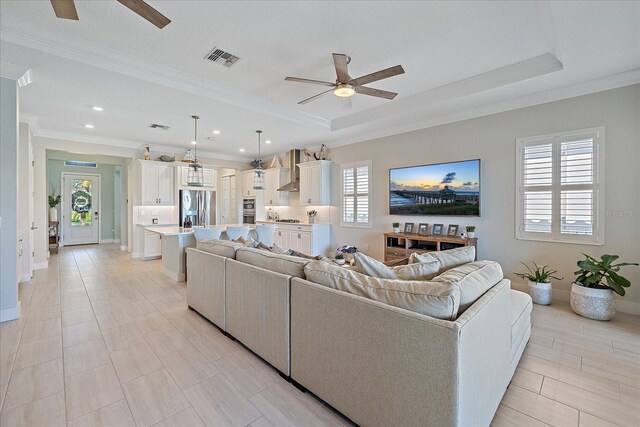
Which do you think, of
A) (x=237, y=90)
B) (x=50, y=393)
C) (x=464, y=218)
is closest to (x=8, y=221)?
(x=50, y=393)

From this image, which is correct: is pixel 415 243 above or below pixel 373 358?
above

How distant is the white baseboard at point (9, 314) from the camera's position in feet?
9.95

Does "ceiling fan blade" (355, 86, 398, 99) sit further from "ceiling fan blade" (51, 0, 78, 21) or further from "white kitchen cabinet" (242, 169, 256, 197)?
"white kitchen cabinet" (242, 169, 256, 197)

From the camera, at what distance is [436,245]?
462 cm

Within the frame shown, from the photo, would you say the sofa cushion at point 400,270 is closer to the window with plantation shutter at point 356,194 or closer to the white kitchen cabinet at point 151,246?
the window with plantation shutter at point 356,194

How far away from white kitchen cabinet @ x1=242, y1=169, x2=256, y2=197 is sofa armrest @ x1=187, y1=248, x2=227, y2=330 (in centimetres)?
483

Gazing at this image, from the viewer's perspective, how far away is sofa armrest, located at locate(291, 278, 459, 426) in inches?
49.1

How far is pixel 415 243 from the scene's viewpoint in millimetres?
4883

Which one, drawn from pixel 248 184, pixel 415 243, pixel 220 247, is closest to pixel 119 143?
pixel 248 184

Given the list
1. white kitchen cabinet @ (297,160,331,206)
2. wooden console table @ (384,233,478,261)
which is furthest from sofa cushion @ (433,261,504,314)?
white kitchen cabinet @ (297,160,331,206)

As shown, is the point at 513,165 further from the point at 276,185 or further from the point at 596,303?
the point at 276,185

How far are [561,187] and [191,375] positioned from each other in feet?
15.2

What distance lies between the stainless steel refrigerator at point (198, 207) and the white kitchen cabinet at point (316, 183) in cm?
280

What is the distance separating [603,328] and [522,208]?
1640 mm
